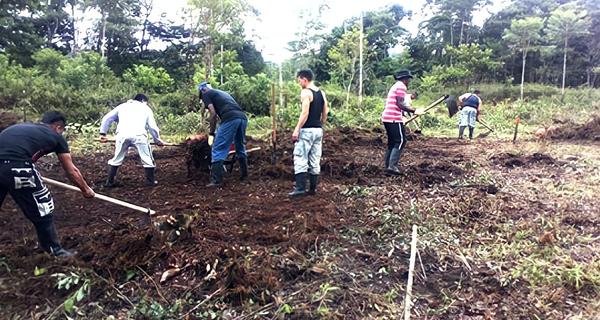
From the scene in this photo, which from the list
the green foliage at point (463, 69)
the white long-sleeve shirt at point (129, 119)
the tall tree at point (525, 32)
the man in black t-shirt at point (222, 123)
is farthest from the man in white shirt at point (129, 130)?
the tall tree at point (525, 32)

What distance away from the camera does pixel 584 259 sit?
3.39 metres

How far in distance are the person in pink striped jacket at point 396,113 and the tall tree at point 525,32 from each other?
18.8 m

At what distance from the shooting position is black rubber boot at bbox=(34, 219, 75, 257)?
3486mm

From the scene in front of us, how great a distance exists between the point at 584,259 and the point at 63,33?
31259 millimetres

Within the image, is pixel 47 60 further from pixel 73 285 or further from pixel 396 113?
pixel 73 285

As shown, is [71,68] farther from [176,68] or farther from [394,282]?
[394,282]

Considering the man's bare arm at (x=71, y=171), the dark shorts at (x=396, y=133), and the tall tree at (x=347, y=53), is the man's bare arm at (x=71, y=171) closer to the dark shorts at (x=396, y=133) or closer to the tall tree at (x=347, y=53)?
the dark shorts at (x=396, y=133)

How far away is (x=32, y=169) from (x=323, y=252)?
95.2 inches

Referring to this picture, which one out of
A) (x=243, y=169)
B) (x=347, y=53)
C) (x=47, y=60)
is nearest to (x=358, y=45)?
(x=347, y=53)

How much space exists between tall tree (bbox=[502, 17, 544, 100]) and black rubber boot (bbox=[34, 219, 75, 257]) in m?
23.1

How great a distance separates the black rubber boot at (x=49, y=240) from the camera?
3.49m

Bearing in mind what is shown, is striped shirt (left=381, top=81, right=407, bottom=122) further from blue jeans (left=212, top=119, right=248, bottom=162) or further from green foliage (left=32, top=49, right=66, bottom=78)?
green foliage (left=32, top=49, right=66, bottom=78)

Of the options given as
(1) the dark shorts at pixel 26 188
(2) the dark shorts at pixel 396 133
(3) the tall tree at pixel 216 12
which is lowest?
(1) the dark shorts at pixel 26 188

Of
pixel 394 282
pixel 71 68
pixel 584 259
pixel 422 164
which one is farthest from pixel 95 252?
pixel 71 68
